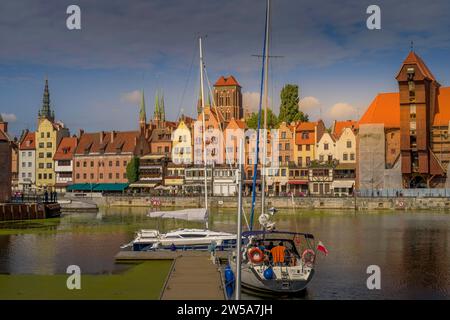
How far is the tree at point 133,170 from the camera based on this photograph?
138 m

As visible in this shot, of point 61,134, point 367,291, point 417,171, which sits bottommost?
point 367,291

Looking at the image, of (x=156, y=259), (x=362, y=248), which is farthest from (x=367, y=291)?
(x=362, y=248)

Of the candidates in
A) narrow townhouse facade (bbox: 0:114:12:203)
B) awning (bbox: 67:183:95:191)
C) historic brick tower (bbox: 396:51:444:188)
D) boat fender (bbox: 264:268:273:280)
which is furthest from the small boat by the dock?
awning (bbox: 67:183:95:191)

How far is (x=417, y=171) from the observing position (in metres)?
116

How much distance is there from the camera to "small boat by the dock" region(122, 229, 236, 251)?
5034 centimetres

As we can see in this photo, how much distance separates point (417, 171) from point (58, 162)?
83.7 meters

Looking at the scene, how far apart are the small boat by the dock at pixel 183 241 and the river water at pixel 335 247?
3.07m

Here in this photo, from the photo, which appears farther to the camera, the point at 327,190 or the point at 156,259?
the point at 327,190

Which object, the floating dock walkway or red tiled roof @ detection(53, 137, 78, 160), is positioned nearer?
the floating dock walkway

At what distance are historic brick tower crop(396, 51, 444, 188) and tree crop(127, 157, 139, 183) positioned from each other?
57.7 metres

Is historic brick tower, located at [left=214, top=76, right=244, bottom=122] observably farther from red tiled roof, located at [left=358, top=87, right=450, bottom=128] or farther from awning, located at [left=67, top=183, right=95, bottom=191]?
red tiled roof, located at [left=358, top=87, right=450, bottom=128]

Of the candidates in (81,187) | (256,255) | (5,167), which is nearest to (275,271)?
(256,255)
